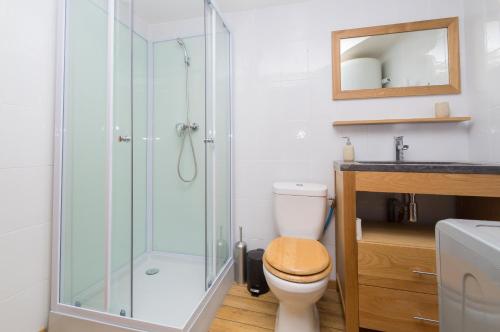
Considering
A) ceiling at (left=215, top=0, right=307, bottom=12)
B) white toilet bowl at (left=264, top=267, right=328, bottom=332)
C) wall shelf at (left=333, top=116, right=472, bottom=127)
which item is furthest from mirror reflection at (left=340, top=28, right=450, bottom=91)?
white toilet bowl at (left=264, top=267, right=328, bottom=332)

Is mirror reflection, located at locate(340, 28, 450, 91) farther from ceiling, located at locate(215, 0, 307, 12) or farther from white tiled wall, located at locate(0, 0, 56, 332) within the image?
white tiled wall, located at locate(0, 0, 56, 332)

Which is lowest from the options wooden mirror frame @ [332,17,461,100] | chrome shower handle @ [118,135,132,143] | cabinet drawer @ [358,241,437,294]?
cabinet drawer @ [358,241,437,294]

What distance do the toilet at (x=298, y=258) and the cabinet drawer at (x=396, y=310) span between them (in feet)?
0.81

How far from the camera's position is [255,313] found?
1378mm

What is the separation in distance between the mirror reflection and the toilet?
830mm

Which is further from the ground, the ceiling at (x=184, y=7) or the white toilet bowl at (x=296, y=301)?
the ceiling at (x=184, y=7)

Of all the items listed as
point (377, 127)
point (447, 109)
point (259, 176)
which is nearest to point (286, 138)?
point (259, 176)

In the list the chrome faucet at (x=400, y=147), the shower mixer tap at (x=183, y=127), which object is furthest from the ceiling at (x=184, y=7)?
the chrome faucet at (x=400, y=147)

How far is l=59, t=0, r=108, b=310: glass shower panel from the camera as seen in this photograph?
1137mm

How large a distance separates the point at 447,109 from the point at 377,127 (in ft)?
1.30

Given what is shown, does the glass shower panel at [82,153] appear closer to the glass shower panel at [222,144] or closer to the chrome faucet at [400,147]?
the glass shower panel at [222,144]

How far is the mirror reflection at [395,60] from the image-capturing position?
1.49 meters

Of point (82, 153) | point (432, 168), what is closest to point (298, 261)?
point (432, 168)

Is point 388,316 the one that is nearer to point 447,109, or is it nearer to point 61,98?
point 447,109
